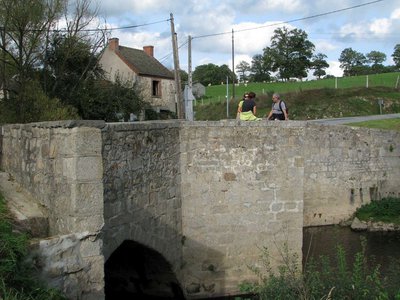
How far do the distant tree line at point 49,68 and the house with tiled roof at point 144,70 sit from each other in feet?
48.8

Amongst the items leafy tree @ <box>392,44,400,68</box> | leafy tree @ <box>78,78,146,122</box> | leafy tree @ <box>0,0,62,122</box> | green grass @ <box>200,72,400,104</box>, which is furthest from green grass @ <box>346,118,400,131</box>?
leafy tree @ <box>392,44,400,68</box>

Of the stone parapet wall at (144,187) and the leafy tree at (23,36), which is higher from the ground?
the leafy tree at (23,36)

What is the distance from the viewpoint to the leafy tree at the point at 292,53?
6376 cm

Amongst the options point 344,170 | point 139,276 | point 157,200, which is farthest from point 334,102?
point 157,200

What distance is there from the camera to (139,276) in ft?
34.5

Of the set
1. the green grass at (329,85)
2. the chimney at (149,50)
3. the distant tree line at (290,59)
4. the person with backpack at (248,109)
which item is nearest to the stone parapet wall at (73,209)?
the person with backpack at (248,109)

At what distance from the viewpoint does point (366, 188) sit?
19484mm

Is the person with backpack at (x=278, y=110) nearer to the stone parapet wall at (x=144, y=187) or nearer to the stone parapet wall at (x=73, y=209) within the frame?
the stone parapet wall at (x=144, y=187)

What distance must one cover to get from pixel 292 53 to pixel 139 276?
57.0 metres

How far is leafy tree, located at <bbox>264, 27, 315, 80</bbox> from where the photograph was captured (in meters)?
63.8

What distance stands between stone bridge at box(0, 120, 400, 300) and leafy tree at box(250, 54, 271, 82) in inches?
2241

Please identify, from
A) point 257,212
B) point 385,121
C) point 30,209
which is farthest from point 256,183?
point 385,121

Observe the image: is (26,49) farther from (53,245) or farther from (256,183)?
(53,245)

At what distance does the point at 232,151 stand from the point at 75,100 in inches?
509
